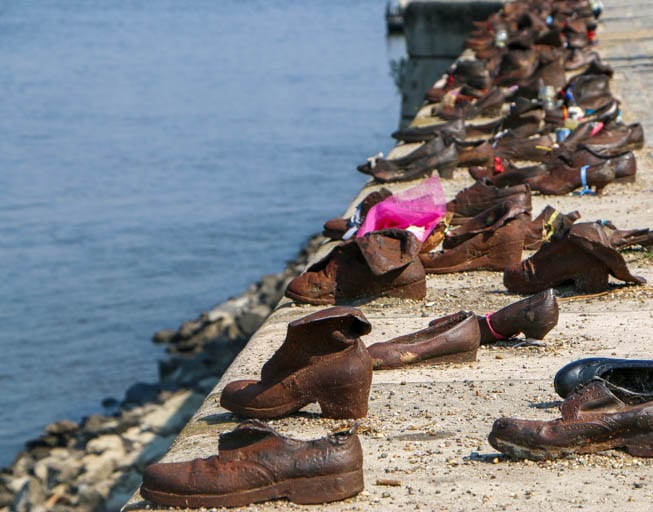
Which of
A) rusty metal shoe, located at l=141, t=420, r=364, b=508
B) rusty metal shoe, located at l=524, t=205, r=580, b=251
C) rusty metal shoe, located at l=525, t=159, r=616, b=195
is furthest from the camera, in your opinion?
rusty metal shoe, located at l=525, t=159, r=616, b=195

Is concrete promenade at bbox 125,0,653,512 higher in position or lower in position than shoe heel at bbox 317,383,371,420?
lower

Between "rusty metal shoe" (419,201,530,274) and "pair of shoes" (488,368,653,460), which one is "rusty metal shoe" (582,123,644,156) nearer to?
"rusty metal shoe" (419,201,530,274)

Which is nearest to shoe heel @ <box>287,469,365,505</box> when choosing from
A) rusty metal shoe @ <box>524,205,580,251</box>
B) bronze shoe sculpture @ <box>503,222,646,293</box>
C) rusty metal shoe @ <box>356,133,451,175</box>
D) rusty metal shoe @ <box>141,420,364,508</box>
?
rusty metal shoe @ <box>141,420,364,508</box>

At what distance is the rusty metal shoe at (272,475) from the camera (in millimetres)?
3064

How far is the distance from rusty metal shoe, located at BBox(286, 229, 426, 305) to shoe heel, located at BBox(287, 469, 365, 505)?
6.63ft

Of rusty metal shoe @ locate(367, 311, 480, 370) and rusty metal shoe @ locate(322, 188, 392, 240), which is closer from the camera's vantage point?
rusty metal shoe @ locate(367, 311, 480, 370)

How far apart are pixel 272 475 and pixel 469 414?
82 cm

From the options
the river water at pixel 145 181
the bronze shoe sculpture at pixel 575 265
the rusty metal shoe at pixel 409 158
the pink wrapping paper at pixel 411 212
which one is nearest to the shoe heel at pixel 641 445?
the bronze shoe sculpture at pixel 575 265

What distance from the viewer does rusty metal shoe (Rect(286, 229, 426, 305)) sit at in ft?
16.7

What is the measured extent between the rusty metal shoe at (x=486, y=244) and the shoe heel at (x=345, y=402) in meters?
1.91

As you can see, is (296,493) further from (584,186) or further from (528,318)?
(584,186)

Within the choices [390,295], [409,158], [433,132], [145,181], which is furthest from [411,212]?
[145,181]

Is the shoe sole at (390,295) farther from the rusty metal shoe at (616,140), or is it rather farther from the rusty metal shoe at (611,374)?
the rusty metal shoe at (616,140)

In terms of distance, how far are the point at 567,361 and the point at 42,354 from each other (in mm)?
11777
